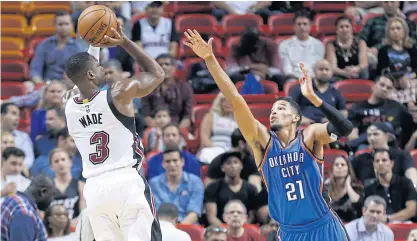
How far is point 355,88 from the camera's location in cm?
1257

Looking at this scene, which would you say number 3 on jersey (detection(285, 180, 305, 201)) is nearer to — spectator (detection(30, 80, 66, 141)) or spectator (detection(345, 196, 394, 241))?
spectator (detection(345, 196, 394, 241))

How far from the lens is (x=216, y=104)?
38.7ft

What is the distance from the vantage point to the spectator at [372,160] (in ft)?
35.0

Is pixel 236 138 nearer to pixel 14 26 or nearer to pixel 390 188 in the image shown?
pixel 390 188

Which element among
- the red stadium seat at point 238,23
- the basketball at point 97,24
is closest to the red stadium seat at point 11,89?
the red stadium seat at point 238,23

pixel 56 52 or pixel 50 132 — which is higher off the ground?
pixel 56 52

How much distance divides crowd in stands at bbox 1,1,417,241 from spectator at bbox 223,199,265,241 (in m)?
0.01

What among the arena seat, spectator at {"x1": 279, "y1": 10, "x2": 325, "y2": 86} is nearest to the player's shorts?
spectator at {"x1": 279, "y1": 10, "x2": 325, "y2": 86}

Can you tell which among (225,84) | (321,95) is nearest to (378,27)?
(321,95)

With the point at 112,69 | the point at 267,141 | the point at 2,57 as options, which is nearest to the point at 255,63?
the point at 112,69

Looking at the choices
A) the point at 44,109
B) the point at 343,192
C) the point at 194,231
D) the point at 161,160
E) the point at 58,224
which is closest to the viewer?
the point at 58,224

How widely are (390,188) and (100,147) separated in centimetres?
428

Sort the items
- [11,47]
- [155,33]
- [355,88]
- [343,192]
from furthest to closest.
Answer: [11,47], [155,33], [355,88], [343,192]

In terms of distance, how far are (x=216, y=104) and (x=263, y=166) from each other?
165 inches
